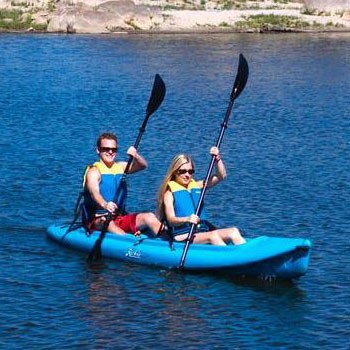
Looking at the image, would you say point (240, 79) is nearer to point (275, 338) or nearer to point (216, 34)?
point (275, 338)

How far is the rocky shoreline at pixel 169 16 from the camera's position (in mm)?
46031

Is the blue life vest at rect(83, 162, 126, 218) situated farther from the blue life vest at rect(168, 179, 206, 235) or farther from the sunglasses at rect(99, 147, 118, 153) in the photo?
the blue life vest at rect(168, 179, 206, 235)

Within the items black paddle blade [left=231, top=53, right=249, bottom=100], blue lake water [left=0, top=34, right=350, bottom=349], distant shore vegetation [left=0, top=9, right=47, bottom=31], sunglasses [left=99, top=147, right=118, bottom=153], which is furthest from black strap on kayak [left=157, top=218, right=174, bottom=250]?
distant shore vegetation [left=0, top=9, right=47, bottom=31]

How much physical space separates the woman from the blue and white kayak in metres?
0.13

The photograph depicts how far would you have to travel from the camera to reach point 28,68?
33.9m

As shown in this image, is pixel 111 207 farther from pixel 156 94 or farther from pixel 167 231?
pixel 156 94

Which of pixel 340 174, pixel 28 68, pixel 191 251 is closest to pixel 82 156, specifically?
pixel 340 174

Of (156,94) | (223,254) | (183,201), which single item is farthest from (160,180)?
(223,254)

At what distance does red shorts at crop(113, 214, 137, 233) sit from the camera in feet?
44.3

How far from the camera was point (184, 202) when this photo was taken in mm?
12938

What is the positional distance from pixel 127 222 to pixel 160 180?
4515mm

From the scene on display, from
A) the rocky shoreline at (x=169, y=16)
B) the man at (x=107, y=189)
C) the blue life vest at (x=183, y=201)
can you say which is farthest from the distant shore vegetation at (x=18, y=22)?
the blue life vest at (x=183, y=201)

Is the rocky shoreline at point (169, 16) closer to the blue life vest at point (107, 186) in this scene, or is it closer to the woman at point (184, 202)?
the blue life vest at point (107, 186)

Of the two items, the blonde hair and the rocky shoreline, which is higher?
the rocky shoreline
